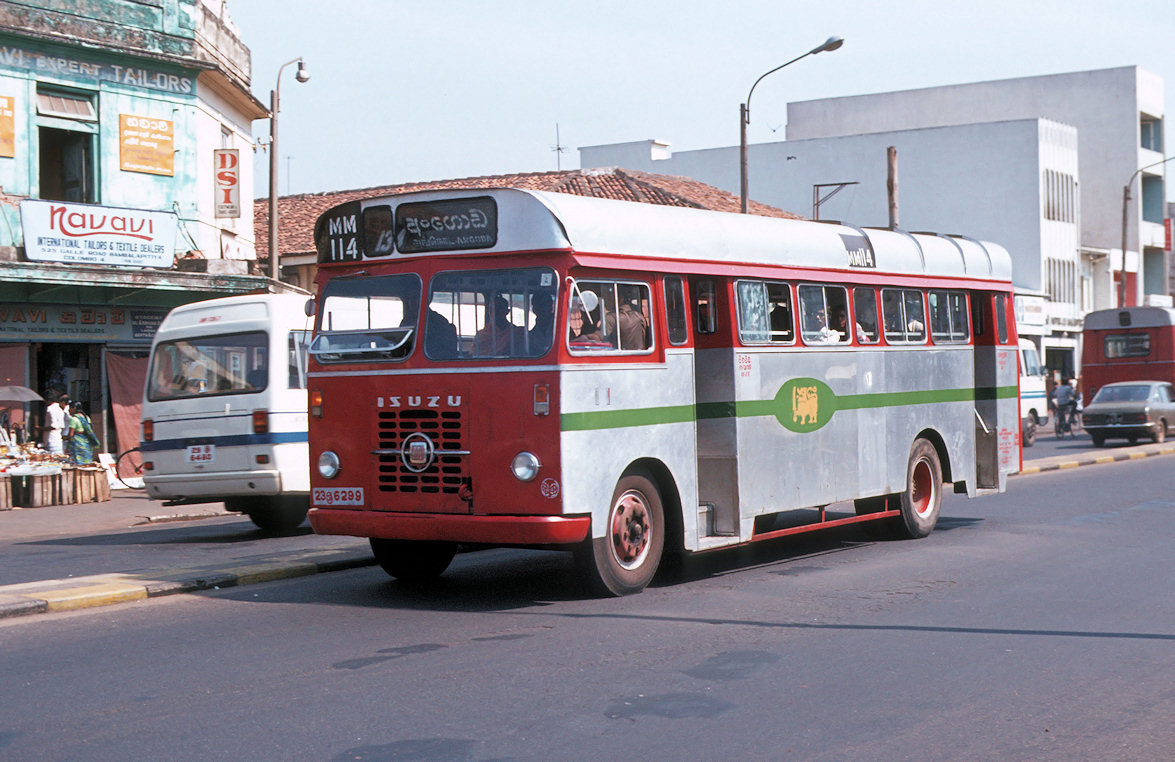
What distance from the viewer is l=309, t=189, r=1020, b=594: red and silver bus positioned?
31.6 ft

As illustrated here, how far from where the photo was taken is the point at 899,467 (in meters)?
13.9

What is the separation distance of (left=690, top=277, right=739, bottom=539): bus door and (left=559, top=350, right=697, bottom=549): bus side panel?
0.83ft

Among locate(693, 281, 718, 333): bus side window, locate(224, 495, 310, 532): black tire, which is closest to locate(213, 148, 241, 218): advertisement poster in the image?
locate(224, 495, 310, 532): black tire

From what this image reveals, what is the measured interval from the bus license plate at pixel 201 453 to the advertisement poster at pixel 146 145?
10901 mm

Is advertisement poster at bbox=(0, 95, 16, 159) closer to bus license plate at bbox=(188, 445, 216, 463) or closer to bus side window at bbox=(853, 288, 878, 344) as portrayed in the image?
bus license plate at bbox=(188, 445, 216, 463)

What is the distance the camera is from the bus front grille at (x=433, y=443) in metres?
9.77

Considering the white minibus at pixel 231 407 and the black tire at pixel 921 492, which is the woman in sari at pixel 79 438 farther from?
the black tire at pixel 921 492

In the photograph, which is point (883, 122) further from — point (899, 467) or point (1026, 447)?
point (899, 467)

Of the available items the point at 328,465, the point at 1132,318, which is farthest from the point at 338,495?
the point at 1132,318

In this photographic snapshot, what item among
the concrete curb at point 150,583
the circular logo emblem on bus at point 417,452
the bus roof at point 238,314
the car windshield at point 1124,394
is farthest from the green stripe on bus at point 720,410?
the car windshield at point 1124,394

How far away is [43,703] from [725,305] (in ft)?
20.6

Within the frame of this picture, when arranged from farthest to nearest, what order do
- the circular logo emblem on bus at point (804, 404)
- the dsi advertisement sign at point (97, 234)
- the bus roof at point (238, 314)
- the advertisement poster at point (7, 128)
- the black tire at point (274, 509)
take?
the advertisement poster at point (7, 128) < the dsi advertisement sign at point (97, 234) < the black tire at point (274, 509) < the bus roof at point (238, 314) < the circular logo emblem on bus at point (804, 404)

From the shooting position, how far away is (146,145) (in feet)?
81.3

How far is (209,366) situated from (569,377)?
7.37 meters
